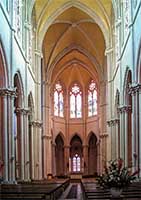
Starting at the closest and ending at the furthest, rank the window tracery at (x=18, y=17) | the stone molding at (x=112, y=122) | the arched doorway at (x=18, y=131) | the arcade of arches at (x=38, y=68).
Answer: the arcade of arches at (x=38, y=68) < the window tracery at (x=18, y=17) < the arched doorway at (x=18, y=131) < the stone molding at (x=112, y=122)

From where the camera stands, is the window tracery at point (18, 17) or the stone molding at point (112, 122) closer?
the window tracery at point (18, 17)

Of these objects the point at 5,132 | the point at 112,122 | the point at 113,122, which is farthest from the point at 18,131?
the point at 112,122

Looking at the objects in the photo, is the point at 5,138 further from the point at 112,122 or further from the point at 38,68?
the point at 38,68

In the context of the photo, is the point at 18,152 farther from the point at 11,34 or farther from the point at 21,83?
the point at 11,34

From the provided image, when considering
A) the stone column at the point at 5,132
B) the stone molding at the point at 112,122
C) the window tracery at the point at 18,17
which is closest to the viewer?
the stone column at the point at 5,132

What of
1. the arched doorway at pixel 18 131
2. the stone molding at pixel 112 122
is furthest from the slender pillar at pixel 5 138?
the stone molding at pixel 112 122

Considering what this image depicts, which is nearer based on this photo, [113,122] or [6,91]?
[6,91]

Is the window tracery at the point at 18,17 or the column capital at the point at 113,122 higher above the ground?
the window tracery at the point at 18,17

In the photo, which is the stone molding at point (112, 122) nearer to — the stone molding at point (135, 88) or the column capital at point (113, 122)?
the column capital at point (113, 122)

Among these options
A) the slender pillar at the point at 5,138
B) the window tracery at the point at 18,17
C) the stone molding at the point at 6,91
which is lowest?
the slender pillar at the point at 5,138

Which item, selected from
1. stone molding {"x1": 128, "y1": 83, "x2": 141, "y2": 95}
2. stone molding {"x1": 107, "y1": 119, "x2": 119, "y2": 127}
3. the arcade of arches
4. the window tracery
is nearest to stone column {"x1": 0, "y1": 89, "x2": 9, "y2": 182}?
the arcade of arches

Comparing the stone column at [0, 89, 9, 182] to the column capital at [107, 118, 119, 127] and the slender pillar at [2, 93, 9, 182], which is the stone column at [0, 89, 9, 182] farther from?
the column capital at [107, 118, 119, 127]

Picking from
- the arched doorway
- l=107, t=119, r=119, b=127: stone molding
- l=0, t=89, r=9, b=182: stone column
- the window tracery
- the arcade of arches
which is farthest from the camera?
l=107, t=119, r=119, b=127: stone molding

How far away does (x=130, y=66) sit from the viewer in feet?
96.8
